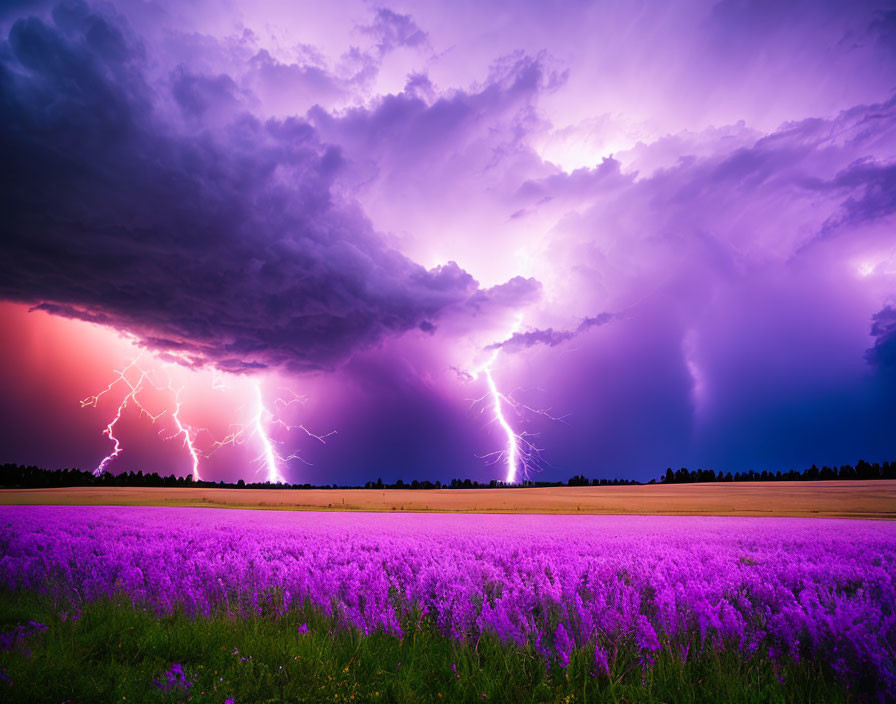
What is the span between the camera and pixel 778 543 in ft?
30.7

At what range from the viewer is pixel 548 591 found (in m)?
4.26

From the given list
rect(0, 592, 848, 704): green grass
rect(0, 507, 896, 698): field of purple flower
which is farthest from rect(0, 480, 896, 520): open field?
rect(0, 592, 848, 704): green grass

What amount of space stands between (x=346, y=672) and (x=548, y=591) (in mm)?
1977

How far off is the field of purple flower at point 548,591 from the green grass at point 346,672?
12 centimetres

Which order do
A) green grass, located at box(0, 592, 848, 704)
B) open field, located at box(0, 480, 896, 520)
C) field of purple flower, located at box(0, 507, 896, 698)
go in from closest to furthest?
green grass, located at box(0, 592, 848, 704) → field of purple flower, located at box(0, 507, 896, 698) → open field, located at box(0, 480, 896, 520)

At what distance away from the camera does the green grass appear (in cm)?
293

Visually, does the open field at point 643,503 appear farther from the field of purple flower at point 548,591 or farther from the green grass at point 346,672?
the green grass at point 346,672

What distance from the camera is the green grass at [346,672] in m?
2.93

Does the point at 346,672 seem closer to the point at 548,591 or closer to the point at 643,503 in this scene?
the point at 548,591

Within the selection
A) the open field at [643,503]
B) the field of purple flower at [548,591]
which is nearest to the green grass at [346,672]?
the field of purple flower at [548,591]

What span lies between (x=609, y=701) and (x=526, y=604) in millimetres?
1542

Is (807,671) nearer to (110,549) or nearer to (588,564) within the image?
(588,564)

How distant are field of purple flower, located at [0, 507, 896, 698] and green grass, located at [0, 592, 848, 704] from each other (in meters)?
0.12

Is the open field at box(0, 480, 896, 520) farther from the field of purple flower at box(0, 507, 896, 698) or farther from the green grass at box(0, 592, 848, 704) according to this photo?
the green grass at box(0, 592, 848, 704)
